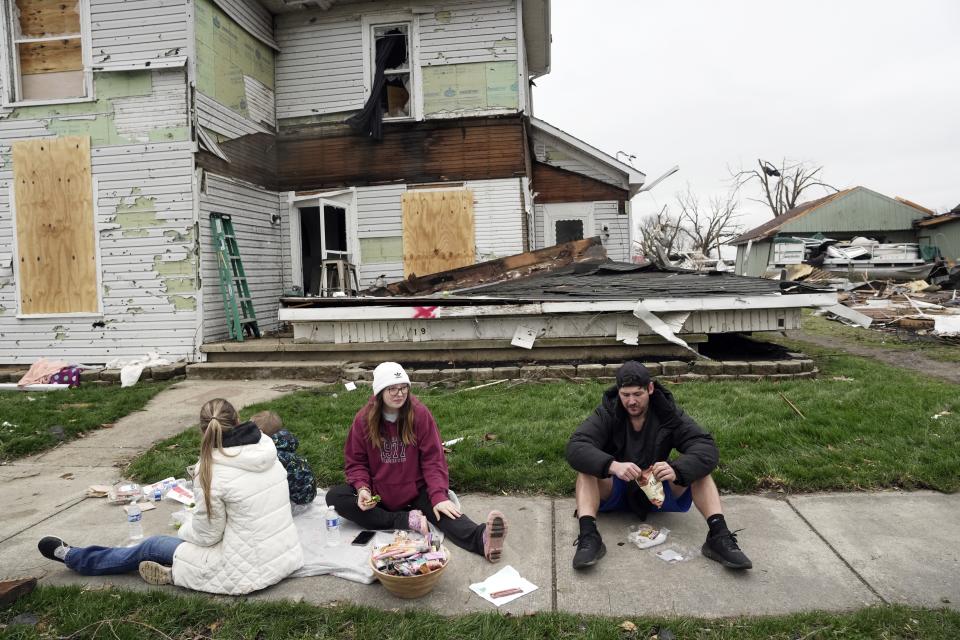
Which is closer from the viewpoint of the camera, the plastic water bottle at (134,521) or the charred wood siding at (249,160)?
the plastic water bottle at (134,521)

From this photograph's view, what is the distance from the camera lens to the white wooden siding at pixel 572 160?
14.1 metres

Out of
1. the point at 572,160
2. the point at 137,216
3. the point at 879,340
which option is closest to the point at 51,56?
the point at 137,216

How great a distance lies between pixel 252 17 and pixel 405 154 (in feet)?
12.1

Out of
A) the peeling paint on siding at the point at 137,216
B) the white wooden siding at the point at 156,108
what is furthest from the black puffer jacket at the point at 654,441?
the white wooden siding at the point at 156,108

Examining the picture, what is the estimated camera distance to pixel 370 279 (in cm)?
1256

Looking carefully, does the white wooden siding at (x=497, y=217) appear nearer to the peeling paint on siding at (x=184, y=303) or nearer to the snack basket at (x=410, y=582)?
the peeling paint on siding at (x=184, y=303)

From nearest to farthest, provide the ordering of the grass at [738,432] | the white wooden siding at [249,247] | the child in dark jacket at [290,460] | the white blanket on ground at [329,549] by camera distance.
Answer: the white blanket on ground at [329,549], the child in dark jacket at [290,460], the grass at [738,432], the white wooden siding at [249,247]

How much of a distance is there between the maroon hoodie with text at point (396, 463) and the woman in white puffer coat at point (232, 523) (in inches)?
24.5

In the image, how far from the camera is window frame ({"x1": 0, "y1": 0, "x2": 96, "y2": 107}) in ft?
32.8

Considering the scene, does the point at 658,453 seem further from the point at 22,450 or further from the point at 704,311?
the point at 22,450

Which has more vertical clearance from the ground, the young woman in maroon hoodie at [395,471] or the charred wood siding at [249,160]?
the charred wood siding at [249,160]

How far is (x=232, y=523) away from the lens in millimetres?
3164

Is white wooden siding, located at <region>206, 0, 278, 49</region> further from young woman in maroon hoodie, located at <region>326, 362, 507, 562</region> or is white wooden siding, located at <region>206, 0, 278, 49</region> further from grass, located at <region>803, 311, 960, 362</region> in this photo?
→ grass, located at <region>803, 311, 960, 362</region>

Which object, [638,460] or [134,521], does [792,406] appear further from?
[134,521]
